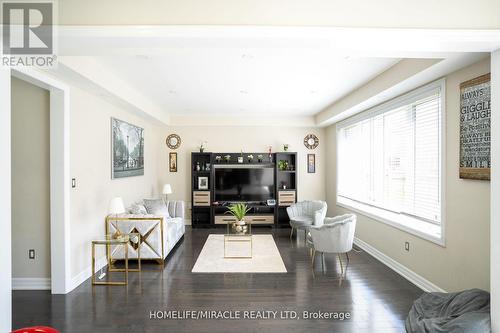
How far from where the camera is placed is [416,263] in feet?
11.3

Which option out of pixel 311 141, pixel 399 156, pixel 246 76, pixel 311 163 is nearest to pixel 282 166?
pixel 311 163

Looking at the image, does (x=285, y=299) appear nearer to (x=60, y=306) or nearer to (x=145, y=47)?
(x=60, y=306)

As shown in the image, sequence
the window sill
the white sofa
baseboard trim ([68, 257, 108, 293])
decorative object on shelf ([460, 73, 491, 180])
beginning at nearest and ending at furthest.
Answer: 1. decorative object on shelf ([460, 73, 491, 180])
2. the window sill
3. baseboard trim ([68, 257, 108, 293])
4. the white sofa

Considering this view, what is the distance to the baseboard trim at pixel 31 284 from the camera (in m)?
3.27

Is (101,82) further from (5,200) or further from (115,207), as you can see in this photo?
(5,200)

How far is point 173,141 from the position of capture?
6.98 meters

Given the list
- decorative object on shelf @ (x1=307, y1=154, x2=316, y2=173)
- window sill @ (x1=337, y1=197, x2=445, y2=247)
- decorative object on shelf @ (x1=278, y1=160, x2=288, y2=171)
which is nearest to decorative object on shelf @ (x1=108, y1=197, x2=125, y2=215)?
window sill @ (x1=337, y1=197, x2=445, y2=247)

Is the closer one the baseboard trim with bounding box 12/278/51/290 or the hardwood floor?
the hardwood floor

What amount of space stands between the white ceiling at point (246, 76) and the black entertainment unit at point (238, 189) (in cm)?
168

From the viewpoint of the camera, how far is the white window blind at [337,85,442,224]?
3.35 m

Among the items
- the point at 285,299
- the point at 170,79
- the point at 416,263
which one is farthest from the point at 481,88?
the point at 170,79

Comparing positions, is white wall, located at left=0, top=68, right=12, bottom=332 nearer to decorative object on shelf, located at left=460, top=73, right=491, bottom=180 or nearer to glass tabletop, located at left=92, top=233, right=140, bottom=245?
glass tabletop, located at left=92, top=233, right=140, bottom=245

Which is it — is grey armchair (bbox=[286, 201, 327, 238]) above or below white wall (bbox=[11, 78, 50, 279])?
below

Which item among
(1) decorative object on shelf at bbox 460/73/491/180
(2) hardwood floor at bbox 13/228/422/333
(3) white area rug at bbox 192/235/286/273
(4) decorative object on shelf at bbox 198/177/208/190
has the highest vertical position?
(1) decorative object on shelf at bbox 460/73/491/180
